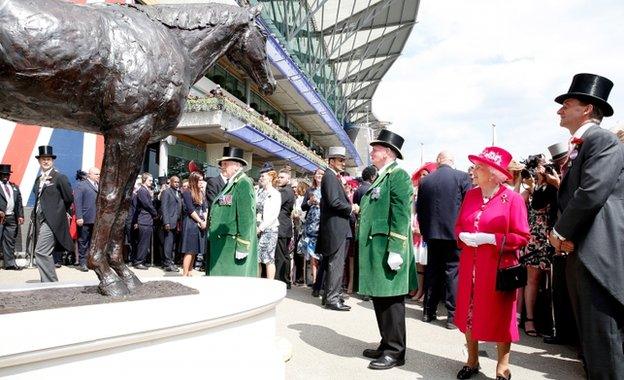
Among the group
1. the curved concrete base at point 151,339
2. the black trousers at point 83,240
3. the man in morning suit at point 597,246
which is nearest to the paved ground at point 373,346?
the curved concrete base at point 151,339

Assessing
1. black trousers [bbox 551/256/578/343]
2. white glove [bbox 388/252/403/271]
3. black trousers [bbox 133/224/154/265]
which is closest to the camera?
white glove [bbox 388/252/403/271]

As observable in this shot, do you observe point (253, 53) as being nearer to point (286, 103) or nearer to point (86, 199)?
point (86, 199)

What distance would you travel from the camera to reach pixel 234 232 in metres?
4.36

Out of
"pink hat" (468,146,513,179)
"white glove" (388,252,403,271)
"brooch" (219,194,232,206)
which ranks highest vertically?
"pink hat" (468,146,513,179)

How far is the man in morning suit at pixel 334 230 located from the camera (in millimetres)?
6055

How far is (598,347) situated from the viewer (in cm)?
238

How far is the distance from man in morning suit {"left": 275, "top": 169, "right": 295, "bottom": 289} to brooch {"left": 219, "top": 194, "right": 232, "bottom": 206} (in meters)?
2.98

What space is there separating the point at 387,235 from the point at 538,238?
237 centimetres

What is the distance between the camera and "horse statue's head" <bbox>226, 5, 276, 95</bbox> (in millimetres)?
2752

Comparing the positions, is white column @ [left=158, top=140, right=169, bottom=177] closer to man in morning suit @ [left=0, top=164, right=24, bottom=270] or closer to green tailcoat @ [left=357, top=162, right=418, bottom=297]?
man in morning suit @ [left=0, top=164, right=24, bottom=270]

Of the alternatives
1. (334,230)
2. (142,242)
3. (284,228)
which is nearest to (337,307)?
(334,230)

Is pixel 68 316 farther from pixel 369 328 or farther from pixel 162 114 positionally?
pixel 369 328

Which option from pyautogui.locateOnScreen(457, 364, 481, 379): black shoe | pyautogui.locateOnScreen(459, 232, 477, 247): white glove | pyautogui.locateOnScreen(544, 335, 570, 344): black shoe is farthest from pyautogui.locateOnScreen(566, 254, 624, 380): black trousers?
pyautogui.locateOnScreen(544, 335, 570, 344): black shoe

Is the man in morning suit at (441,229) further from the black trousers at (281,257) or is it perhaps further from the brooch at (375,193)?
the black trousers at (281,257)
